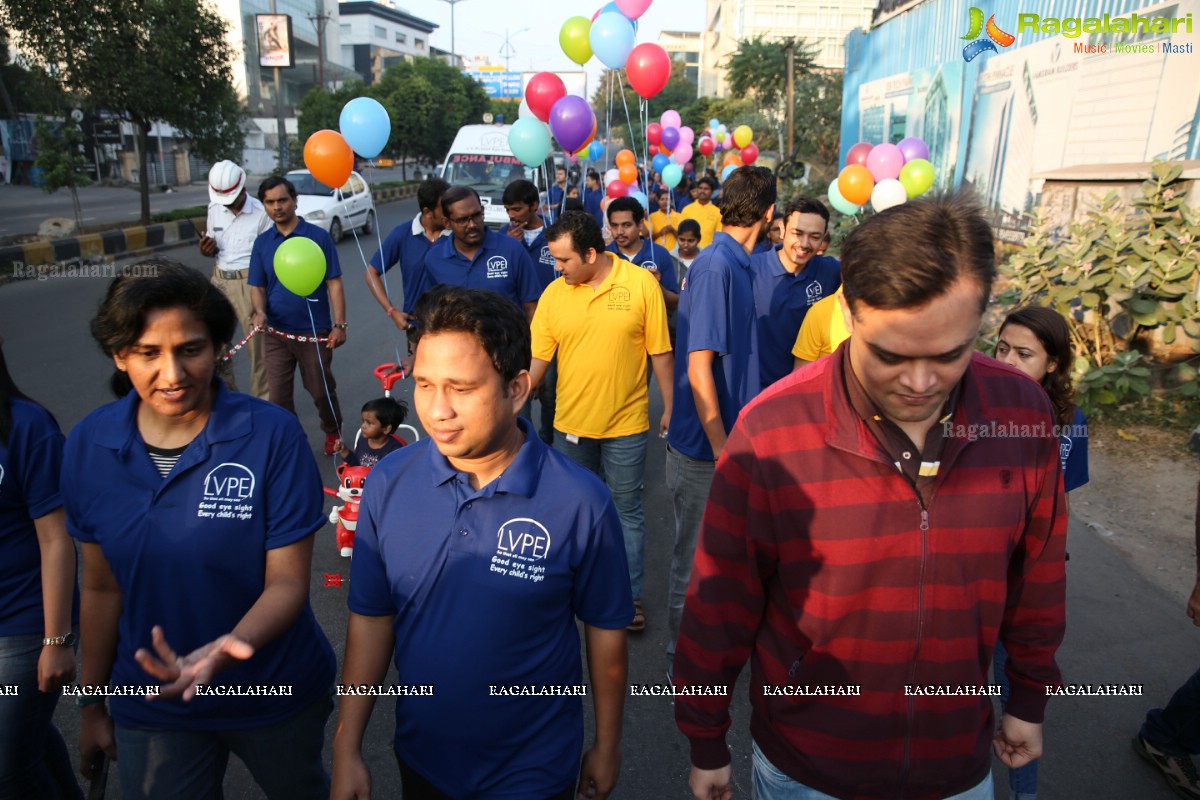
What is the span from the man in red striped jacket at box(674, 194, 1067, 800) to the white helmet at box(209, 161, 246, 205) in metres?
5.73

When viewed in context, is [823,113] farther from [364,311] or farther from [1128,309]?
[1128,309]

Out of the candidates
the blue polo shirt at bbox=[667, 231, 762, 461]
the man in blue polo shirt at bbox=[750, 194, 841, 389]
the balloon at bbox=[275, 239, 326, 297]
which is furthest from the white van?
the blue polo shirt at bbox=[667, 231, 762, 461]

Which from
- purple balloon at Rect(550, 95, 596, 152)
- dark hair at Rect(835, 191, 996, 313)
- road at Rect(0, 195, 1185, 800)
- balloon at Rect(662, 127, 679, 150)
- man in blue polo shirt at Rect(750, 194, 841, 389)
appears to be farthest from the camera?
balloon at Rect(662, 127, 679, 150)

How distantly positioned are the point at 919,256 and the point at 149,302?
1.68 metres

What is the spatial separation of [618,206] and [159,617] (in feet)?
13.8

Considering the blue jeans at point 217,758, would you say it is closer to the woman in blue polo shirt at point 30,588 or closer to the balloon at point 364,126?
the woman in blue polo shirt at point 30,588

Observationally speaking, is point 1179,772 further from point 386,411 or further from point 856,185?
point 856,185

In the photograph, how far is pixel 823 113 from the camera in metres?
25.6

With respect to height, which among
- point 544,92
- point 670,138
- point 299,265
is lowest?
point 299,265

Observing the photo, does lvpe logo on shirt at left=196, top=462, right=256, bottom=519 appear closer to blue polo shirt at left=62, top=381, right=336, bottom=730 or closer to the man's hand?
blue polo shirt at left=62, top=381, right=336, bottom=730

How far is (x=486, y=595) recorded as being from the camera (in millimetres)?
1666

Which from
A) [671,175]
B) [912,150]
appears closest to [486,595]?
[912,150]

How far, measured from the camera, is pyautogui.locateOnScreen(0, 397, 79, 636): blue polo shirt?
6.71 ft

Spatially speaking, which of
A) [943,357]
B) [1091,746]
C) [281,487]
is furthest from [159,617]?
[1091,746]
